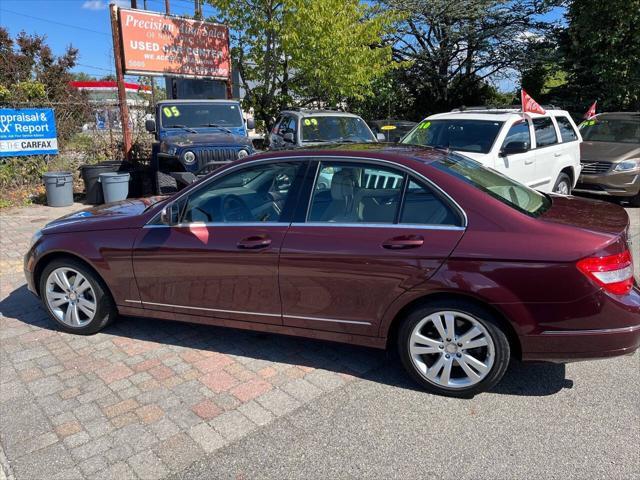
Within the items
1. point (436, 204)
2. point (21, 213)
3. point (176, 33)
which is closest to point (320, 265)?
point (436, 204)

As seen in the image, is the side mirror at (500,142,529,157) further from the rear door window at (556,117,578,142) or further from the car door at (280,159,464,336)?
the car door at (280,159,464,336)

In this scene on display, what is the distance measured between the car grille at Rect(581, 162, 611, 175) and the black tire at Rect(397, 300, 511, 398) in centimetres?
781

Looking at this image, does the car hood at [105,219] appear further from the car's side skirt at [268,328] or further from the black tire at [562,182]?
the black tire at [562,182]

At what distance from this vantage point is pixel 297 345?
4.16m

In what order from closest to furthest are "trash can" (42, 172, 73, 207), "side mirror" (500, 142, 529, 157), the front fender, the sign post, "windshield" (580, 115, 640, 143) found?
the front fender, "side mirror" (500, 142, 529, 157), "trash can" (42, 172, 73, 207), "windshield" (580, 115, 640, 143), the sign post

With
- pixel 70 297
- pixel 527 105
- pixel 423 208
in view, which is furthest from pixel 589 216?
pixel 527 105

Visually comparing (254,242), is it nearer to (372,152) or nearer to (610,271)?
(372,152)

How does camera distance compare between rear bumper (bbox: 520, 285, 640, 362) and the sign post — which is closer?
rear bumper (bbox: 520, 285, 640, 362)

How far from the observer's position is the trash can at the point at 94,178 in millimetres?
10336

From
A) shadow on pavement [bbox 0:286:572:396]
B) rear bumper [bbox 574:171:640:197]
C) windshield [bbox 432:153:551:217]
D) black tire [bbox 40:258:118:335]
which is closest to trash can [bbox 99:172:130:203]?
shadow on pavement [bbox 0:286:572:396]

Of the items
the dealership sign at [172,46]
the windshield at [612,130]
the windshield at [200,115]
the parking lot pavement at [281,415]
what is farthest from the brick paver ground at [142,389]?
the windshield at [612,130]

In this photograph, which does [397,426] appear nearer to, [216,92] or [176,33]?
[176,33]

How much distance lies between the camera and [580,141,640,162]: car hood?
9.54 metres

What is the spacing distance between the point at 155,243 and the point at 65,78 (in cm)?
1998
